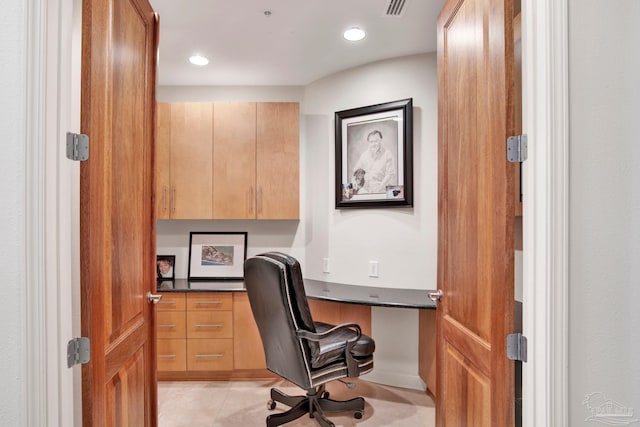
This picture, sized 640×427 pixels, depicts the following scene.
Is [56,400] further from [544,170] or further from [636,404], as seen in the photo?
[636,404]

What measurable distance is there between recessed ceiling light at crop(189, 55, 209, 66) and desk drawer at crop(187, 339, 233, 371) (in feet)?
7.45

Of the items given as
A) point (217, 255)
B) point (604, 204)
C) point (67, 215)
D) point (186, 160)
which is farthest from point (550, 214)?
point (217, 255)

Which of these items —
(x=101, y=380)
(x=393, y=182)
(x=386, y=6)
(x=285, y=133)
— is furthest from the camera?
(x=285, y=133)

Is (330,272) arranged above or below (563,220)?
below

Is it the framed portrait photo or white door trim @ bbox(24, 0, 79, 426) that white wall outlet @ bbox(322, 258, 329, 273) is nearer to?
the framed portrait photo

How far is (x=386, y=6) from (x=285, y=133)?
1.46 m

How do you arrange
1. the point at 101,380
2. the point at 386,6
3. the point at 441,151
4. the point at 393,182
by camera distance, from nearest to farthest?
the point at 101,380
the point at 441,151
the point at 386,6
the point at 393,182

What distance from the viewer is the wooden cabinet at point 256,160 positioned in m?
3.50

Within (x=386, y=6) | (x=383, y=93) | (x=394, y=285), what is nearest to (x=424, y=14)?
(x=386, y=6)

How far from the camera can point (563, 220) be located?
1039 mm

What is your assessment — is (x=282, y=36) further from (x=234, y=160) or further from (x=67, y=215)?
(x=67, y=215)

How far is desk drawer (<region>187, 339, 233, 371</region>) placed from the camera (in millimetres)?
3258

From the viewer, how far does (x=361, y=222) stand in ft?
10.8

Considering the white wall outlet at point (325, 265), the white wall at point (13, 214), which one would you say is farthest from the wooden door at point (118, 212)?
the white wall outlet at point (325, 265)
